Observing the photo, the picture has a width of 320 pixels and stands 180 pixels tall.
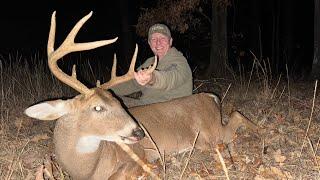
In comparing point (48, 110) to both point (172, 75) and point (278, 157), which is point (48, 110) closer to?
point (172, 75)

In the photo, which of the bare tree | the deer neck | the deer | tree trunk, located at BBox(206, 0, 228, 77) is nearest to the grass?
the deer neck

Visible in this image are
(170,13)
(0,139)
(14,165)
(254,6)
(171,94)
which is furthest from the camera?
(254,6)

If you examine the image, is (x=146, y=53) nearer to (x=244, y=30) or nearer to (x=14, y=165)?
(x=244, y=30)

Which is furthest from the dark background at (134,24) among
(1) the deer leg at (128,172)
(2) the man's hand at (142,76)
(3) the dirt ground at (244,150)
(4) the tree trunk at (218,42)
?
(1) the deer leg at (128,172)

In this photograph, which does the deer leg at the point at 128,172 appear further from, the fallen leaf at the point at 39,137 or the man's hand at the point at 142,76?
the fallen leaf at the point at 39,137

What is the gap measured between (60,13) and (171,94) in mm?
28294

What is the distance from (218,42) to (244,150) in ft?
21.0

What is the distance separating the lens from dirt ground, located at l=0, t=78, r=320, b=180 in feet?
13.5

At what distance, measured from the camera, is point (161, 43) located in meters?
5.79

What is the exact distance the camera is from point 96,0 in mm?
33781

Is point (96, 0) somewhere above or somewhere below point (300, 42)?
above

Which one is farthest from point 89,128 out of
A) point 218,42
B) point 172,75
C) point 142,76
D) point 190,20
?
point 218,42

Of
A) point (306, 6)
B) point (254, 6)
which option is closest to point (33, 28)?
point (254, 6)

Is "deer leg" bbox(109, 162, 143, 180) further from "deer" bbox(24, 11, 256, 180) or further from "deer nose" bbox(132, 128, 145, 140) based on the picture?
"deer nose" bbox(132, 128, 145, 140)
